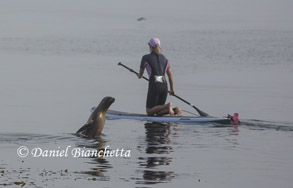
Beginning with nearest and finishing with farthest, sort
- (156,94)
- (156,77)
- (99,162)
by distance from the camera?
(99,162) < (156,77) < (156,94)

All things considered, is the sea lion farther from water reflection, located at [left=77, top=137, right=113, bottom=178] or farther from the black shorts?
the black shorts

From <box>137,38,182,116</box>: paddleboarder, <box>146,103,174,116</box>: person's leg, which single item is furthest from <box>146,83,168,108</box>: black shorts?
<box>146,103,174,116</box>: person's leg

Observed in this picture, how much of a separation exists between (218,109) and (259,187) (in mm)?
10035

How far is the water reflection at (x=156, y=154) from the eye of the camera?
1203 cm

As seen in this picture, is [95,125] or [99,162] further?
[95,125]

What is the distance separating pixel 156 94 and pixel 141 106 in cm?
386

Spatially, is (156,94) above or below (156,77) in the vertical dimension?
below

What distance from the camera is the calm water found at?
41.0ft

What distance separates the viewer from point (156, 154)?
1412 centimetres

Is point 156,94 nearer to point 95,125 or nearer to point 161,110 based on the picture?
point 161,110

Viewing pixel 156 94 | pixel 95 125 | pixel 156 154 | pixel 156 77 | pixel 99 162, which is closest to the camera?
pixel 99 162

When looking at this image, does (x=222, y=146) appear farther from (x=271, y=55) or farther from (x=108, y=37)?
(x=108, y=37)

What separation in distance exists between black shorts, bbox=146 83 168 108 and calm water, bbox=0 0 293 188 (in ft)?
2.12

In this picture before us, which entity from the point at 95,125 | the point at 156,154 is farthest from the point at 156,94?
the point at 156,154
